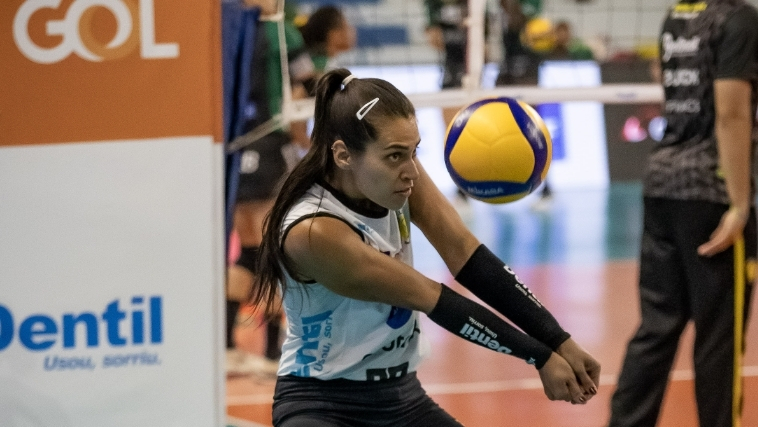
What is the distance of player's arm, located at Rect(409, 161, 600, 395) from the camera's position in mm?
2207

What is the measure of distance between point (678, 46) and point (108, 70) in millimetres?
2114

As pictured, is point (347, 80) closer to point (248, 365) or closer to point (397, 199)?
point (397, 199)

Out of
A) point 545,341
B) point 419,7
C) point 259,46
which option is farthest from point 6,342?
point 419,7

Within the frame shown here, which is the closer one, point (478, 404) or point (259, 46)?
point (478, 404)

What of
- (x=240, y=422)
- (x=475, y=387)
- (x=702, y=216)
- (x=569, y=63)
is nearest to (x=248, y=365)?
(x=240, y=422)

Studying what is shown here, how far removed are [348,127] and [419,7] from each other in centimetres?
1260

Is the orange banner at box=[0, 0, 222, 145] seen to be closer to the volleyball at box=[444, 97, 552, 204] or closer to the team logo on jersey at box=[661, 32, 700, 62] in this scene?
the volleyball at box=[444, 97, 552, 204]

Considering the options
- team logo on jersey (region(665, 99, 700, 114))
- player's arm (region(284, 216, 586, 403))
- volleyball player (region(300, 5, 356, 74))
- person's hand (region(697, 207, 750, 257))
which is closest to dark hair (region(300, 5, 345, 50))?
volleyball player (region(300, 5, 356, 74))

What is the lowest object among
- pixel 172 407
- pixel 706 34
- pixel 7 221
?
pixel 172 407

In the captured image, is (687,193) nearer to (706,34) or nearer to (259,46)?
(706,34)

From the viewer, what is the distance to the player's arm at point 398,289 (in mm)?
2092

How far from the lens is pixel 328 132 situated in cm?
221

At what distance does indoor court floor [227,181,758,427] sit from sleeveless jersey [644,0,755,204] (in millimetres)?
1163

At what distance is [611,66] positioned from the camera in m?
12.1
